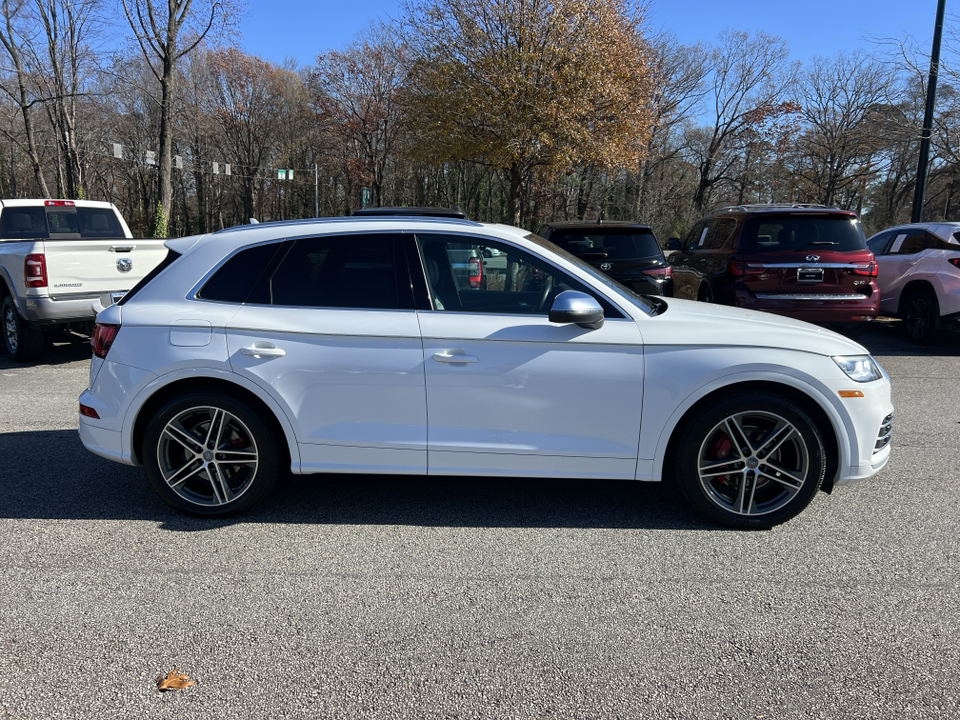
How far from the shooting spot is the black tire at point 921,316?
10.1 meters

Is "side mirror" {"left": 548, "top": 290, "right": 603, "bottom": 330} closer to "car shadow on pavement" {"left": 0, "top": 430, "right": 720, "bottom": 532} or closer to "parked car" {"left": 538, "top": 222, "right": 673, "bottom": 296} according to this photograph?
"car shadow on pavement" {"left": 0, "top": 430, "right": 720, "bottom": 532}

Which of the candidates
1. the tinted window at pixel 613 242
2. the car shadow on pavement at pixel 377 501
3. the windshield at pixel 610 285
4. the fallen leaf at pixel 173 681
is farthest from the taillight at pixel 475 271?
the tinted window at pixel 613 242

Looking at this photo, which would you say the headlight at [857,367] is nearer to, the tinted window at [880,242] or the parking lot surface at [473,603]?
the parking lot surface at [473,603]

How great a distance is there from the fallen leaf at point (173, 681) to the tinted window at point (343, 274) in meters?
2.08

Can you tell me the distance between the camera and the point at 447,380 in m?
4.07

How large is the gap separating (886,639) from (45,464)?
5.38 metres

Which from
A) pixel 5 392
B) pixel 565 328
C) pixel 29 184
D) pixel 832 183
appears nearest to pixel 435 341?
pixel 565 328

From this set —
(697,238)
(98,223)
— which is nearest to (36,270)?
(98,223)

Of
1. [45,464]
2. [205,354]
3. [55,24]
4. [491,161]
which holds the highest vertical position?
[55,24]

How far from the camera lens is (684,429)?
4.16m

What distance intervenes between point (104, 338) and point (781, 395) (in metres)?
3.90

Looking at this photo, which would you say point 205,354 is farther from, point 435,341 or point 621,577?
point 621,577

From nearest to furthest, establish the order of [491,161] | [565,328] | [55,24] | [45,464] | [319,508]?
[565,328], [319,508], [45,464], [491,161], [55,24]

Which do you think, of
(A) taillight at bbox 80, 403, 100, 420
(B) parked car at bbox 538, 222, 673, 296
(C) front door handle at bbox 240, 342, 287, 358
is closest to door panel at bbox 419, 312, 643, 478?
(C) front door handle at bbox 240, 342, 287, 358
